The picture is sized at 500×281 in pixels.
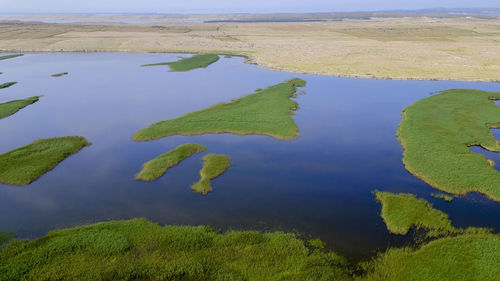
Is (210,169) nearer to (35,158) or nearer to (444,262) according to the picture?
(35,158)

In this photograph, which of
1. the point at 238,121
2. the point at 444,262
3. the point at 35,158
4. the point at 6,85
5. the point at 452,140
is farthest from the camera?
the point at 6,85

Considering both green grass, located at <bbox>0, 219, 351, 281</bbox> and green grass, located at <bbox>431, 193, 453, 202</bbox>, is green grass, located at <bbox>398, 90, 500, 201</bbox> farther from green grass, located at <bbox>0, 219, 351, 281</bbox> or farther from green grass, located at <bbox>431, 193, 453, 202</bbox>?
green grass, located at <bbox>0, 219, 351, 281</bbox>

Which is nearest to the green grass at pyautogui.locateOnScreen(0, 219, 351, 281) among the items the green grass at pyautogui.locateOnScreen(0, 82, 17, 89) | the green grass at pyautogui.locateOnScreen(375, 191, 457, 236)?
the green grass at pyautogui.locateOnScreen(375, 191, 457, 236)

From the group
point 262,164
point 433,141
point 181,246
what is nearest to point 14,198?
point 181,246

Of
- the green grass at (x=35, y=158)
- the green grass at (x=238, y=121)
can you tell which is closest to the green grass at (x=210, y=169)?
the green grass at (x=238, y=121)

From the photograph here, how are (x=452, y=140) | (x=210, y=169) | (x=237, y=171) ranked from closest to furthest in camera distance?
1. (x=210, y=169)
2. (x=237, y=171)
3. (x=452, y=140)

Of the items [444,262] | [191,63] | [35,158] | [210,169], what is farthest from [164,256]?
[191,63]

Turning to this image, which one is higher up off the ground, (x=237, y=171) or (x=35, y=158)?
(x=35, y=158)
